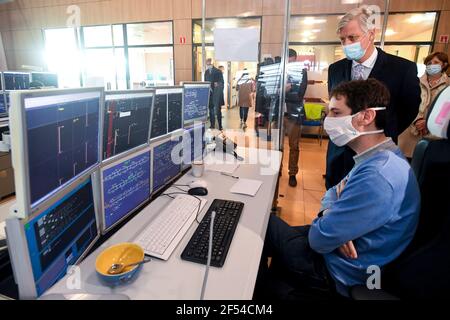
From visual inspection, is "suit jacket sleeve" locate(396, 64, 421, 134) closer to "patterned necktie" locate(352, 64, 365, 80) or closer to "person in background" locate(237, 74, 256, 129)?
"patterned necktie" locate(352, 64, 365, 80)

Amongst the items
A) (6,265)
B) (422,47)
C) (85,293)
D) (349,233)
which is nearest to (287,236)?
(349,233)

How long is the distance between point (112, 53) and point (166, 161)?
21.8 ft

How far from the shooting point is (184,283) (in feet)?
2.92

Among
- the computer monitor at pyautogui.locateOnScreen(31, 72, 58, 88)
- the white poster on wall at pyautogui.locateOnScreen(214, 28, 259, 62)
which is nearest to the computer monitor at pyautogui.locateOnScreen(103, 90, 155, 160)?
the white poster on wall at pyautogui.locateOnScreen(214, 28, 259, 62)

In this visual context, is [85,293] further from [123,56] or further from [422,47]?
[123,56]

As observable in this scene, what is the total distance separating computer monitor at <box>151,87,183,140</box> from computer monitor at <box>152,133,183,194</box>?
0.20 ft

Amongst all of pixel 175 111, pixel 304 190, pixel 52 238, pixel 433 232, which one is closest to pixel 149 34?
pixel 304 190

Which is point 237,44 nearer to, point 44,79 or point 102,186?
point 102,186

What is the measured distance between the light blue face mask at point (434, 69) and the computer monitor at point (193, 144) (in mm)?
2945

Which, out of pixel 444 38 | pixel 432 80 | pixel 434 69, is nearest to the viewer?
pixel 434 69

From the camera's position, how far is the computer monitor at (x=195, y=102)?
1.99 metres

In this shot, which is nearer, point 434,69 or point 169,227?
point 169,227

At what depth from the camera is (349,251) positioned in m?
1.11
